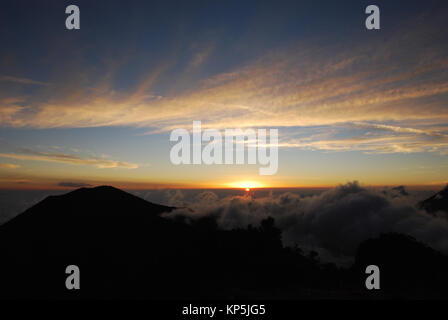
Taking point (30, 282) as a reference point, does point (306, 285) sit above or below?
below

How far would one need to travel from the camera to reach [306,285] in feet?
605

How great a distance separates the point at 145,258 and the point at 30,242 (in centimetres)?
8326

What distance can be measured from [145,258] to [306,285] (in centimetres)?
10242

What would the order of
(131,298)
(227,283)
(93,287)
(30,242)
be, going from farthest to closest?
1. (30,242)
2. (227,283)
3. (93,287)
4. (131,298)

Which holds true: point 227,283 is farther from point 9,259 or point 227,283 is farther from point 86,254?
point 9,259

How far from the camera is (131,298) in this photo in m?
132
